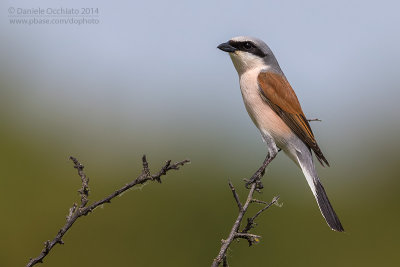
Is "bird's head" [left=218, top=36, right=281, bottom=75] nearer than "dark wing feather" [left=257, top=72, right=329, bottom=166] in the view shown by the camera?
No

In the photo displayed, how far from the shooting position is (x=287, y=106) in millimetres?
4660

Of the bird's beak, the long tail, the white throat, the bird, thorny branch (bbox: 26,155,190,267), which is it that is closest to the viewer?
thorny branch (bbox: 26,155,190,267)

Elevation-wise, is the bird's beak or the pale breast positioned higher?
the bird's beak

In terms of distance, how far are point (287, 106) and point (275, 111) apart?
11 cm

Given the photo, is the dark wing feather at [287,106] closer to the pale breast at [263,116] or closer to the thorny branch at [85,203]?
the pale breast at [263,116]

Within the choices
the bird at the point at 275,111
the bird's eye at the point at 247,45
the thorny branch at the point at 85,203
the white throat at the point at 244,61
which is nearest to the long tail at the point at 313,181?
the bird at the point at 275,111

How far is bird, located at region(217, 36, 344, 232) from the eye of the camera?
452 cm

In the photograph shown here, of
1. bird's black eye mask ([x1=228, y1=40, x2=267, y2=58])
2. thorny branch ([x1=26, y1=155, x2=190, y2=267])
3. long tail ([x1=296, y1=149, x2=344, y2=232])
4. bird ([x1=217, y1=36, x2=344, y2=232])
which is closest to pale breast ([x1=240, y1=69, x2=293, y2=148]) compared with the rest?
bird ([x1=217, y1=36, x2=344, y2=232])

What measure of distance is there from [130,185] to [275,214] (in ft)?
14.1

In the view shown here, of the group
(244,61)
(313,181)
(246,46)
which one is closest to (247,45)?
(246,46)

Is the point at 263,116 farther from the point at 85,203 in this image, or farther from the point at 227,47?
the point at 85,203

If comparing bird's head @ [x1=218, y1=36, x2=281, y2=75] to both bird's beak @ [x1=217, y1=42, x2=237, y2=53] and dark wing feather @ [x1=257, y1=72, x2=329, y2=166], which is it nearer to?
bird's beak @ [x1=217, y1=42, x2=237, y2=53]

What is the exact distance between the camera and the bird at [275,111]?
14.8 feet

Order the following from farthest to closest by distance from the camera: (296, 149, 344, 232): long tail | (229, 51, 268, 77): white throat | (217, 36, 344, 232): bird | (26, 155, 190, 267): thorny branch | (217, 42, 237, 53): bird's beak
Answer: (229, 51, 268, 77): white throat → (217, 42, 237, 53): bird's beak → (217, 36, 344, 232): bird → (296, 149, 344, 232): long tail → (26, 155, 190, 267): thorny branch
